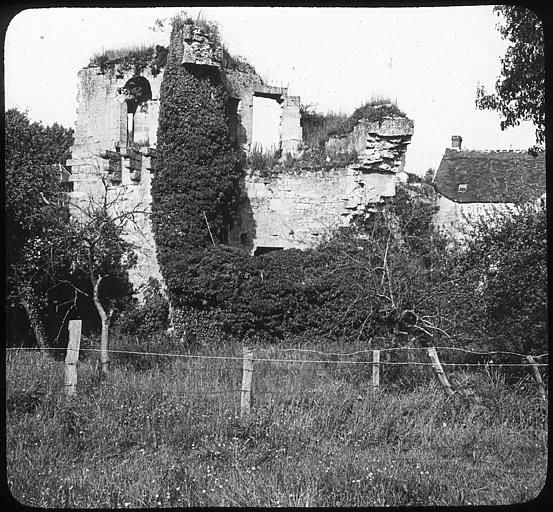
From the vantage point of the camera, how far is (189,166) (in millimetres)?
16594

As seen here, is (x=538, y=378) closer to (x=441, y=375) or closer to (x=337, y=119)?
(x=441, y=375)

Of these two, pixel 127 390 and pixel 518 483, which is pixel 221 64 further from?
pixel 518 483

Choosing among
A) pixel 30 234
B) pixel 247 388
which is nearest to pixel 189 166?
pixel 30 234

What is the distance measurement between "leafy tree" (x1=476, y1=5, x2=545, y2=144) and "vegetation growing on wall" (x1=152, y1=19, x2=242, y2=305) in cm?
905

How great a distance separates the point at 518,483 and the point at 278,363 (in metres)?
4.80

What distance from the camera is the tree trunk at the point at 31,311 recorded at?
14.0 meters

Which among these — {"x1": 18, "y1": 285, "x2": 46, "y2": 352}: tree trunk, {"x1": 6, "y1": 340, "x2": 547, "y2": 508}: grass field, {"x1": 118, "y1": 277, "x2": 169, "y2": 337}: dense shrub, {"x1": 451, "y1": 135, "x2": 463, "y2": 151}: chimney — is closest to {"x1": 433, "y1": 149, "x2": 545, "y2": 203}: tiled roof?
{"x1": 451, "y1": 135, "x2": 463, "y2": 151}: chimney

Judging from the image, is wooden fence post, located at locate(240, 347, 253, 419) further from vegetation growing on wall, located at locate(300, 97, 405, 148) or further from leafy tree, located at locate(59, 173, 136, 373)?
vegetation growing on wall, located at locate(300, 97, 405, 148)

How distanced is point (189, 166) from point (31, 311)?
→ 504 cm

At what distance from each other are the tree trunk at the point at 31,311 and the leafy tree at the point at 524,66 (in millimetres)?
10138

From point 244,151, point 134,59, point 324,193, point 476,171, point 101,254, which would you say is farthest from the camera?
point 476,171

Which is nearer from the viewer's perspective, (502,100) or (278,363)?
(502,100)

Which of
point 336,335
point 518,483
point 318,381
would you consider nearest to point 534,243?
point 318,381

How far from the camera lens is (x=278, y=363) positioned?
10.7 m
